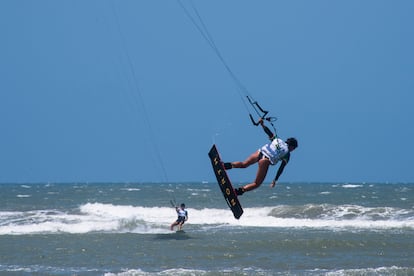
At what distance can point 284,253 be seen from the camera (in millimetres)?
20781

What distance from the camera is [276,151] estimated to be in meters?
13.4

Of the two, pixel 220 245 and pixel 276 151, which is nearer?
pixel 276 151

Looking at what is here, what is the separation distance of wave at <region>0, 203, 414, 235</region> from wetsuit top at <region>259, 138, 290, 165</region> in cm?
1523

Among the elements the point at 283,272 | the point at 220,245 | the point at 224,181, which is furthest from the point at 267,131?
the point at 220,245

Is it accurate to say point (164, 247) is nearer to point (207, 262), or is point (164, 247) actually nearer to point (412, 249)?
point (207, 262)

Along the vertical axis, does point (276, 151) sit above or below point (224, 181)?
above

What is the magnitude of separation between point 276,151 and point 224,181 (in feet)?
4.59

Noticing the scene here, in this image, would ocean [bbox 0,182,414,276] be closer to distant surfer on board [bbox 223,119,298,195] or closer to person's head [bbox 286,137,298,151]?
distant surfer on board [bbox 223,119,298,195]

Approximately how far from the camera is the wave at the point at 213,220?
2950 centimetres

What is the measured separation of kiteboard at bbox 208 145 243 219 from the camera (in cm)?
1420

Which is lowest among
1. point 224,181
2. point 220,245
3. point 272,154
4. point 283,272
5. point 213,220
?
point 213,220

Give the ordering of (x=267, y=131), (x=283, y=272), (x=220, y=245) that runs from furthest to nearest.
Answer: (x=220, y=245) < (x=283, y=272) < (x=267, y=131)

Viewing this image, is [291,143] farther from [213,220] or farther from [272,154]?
[213,220]

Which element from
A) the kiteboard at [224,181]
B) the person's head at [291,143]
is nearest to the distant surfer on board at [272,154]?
the person's head at [291,143]
